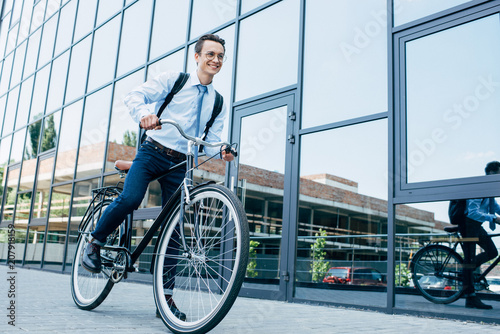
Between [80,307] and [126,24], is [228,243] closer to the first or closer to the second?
[80,307]

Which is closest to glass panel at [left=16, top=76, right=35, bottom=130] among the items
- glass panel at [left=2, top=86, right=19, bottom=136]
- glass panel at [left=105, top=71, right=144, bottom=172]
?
glass panel at [left=2, top=86, right=19, bottom=136]

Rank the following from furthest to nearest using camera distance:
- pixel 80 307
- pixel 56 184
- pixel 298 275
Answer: pixel 56 184, pixel 298 275, pixel 80 307

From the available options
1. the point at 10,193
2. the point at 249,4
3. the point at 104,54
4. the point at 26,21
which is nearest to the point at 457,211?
the point at 249,4

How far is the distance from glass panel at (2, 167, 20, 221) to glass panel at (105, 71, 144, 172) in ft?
16.1

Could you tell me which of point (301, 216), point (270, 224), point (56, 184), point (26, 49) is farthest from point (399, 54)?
point (26, 49)

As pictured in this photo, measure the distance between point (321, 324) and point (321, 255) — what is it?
8.11ft

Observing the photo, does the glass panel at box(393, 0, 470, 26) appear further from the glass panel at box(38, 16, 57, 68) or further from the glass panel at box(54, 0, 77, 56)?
the glass panel at box(38, 16, 57, 68)

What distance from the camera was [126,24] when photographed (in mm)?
8992

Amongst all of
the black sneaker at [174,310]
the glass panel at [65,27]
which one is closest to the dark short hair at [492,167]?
the black sneaker at [174,310]

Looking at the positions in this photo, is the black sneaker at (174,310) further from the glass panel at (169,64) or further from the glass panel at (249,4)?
the glass panel at (169,64)

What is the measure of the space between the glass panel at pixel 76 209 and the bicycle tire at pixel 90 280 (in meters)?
5.46

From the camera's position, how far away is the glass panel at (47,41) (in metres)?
11.7

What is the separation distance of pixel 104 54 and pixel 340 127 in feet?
20.6

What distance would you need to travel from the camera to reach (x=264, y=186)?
551 centimetres
